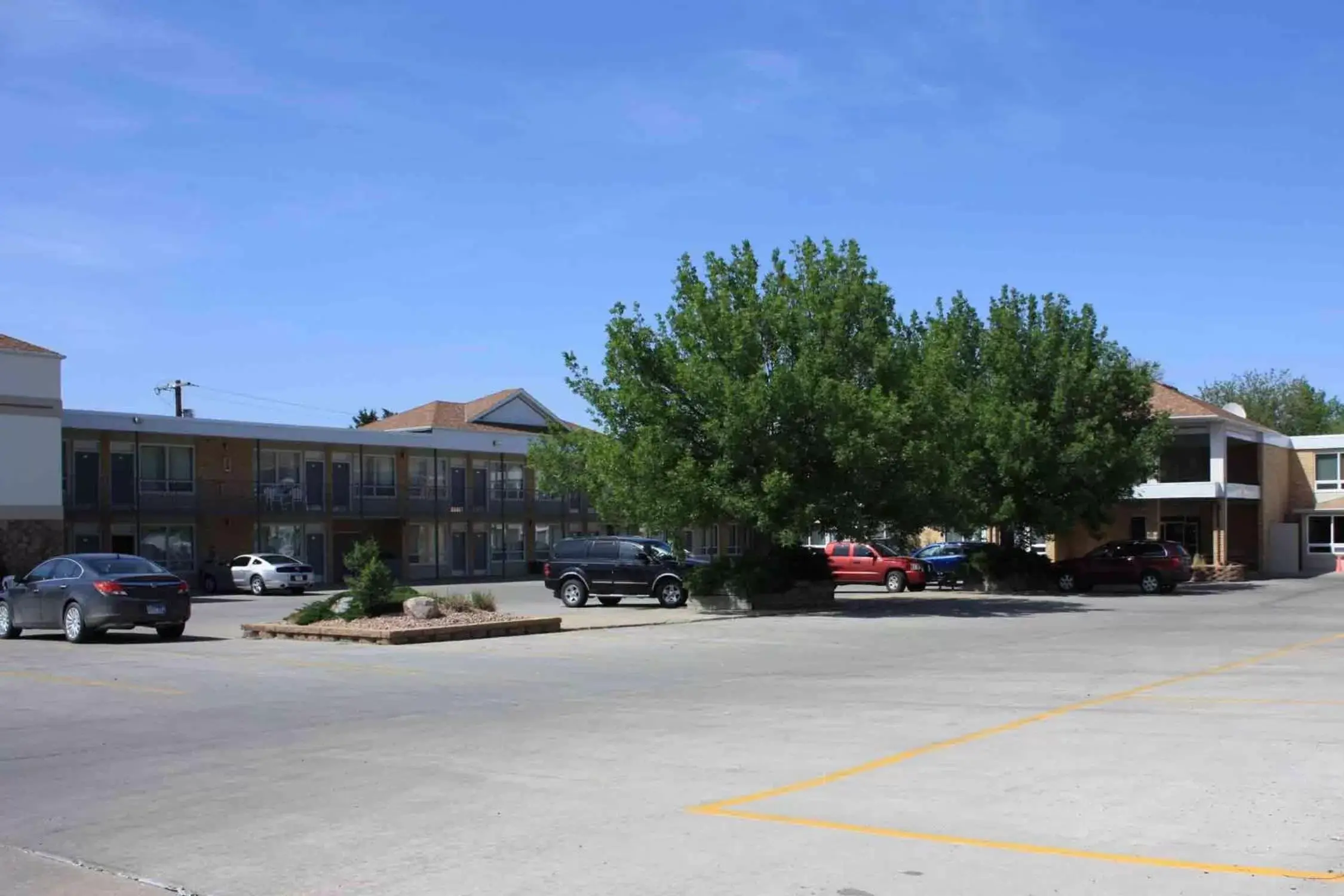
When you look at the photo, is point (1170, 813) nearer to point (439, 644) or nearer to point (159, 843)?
point (159, 843)

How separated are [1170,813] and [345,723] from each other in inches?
305

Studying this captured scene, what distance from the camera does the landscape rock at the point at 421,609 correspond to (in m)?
24.0

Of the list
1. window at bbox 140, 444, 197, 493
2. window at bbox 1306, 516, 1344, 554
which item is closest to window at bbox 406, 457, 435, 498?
window at bbox 140, 444, 197, 493

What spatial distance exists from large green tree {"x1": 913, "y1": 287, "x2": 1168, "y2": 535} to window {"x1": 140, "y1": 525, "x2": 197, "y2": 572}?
1147 inches

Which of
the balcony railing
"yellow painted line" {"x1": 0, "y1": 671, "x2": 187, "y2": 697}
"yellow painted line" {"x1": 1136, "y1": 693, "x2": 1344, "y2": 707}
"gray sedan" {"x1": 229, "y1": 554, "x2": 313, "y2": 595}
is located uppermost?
the balcony railing

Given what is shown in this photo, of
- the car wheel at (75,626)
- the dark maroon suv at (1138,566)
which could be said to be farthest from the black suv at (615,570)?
the dark maroon suv at (1138,566)

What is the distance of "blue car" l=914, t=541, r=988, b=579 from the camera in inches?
1806

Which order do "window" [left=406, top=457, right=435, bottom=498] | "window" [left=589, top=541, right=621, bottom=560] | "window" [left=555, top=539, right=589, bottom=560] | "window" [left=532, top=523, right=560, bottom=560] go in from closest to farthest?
"window" [left=589, top=541, right=621, bottom=560], "window" [left=555, top=539, right=589, bottom=560], "window" [left=406, top=457, right=435, bottom=498], "window" [left=532, top=523, right=560, bottom=560]

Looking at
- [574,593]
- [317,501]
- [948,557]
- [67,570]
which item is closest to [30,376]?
[317,501]

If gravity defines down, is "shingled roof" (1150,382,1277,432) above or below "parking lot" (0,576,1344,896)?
above

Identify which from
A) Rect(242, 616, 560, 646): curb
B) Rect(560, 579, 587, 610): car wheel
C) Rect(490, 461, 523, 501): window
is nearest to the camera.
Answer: Rect(242, 616, 560, 646): curb

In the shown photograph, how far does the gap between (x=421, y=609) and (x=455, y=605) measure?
1.08 meters

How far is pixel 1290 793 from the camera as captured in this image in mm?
8891

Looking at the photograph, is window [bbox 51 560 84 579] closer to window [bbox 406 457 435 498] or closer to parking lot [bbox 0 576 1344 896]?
parking lot [bbox 0 576 1344 896]
